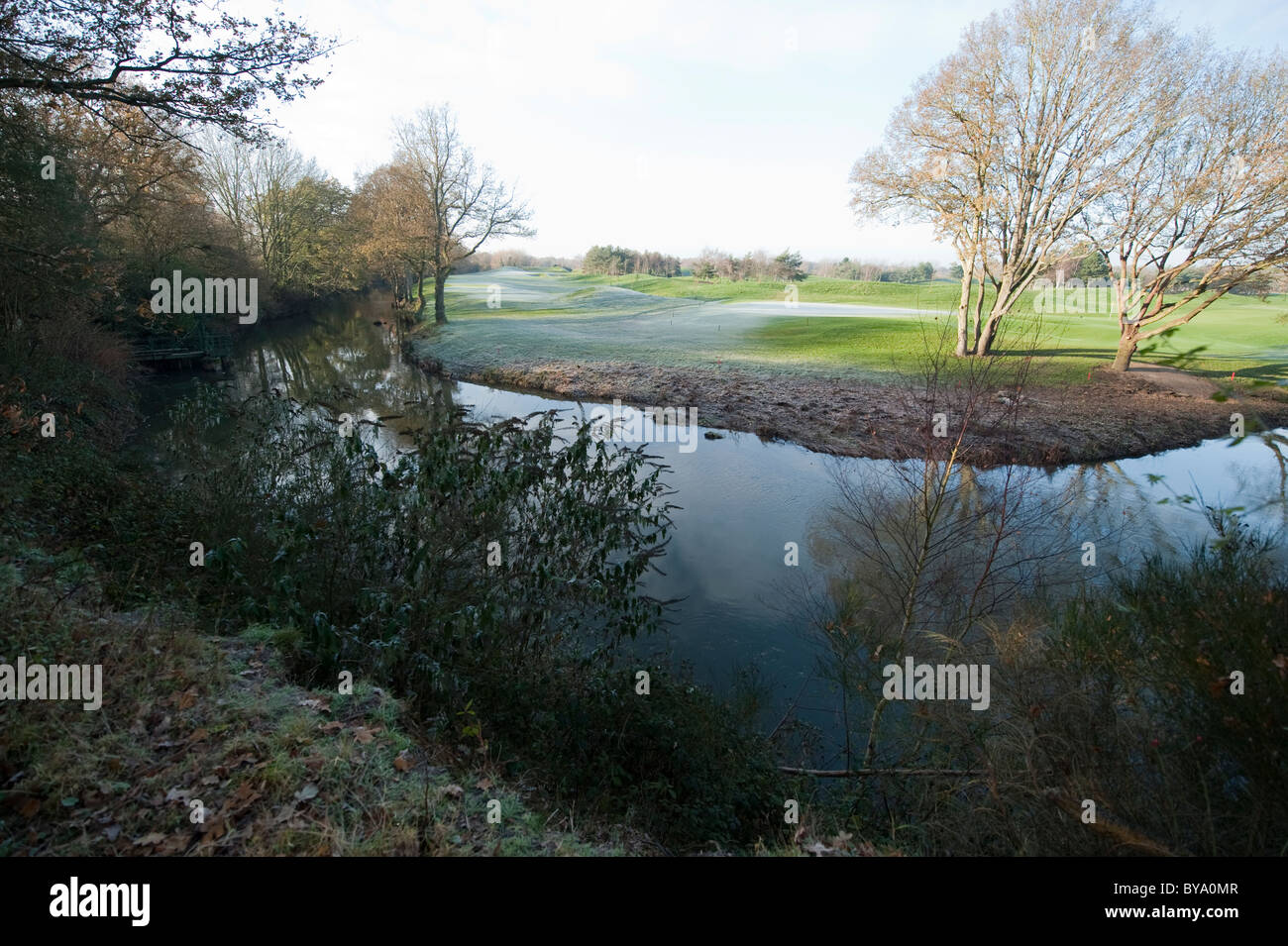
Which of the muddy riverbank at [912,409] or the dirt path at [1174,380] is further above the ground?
the dirt path at [1174,380]

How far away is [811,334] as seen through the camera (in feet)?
108

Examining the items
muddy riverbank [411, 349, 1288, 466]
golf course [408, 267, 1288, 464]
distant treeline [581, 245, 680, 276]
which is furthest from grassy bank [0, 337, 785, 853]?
distant treeline [581, 245, 680, 276]

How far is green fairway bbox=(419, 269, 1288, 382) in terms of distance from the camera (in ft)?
82.9

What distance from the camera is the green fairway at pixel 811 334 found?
25.3 metres

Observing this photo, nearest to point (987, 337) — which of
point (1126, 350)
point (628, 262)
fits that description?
point (1126, 350)

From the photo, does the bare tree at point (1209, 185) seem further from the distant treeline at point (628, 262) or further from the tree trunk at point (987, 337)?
the distant treeline at point (628, 262)

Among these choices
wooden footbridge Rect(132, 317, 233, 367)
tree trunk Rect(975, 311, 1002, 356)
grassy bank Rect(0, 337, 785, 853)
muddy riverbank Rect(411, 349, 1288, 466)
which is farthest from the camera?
wooden footbridge Rect(132, 317, 233, 367)

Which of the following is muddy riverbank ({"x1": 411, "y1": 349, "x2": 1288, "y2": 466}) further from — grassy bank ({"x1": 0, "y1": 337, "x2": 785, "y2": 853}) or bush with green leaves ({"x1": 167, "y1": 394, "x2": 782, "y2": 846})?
grassy bank ({"x1": 0, "y1": 337, "x2": 785, "y2": 853})

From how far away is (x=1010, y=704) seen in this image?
225 inches

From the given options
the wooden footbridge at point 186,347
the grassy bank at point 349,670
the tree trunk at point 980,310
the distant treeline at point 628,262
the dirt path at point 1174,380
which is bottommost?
the grassy bank at point 349,670

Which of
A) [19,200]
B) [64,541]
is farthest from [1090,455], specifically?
[19,200]

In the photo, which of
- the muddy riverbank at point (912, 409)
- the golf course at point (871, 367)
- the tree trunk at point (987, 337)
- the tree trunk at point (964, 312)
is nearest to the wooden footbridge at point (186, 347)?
the golf course at point (871, 367)
